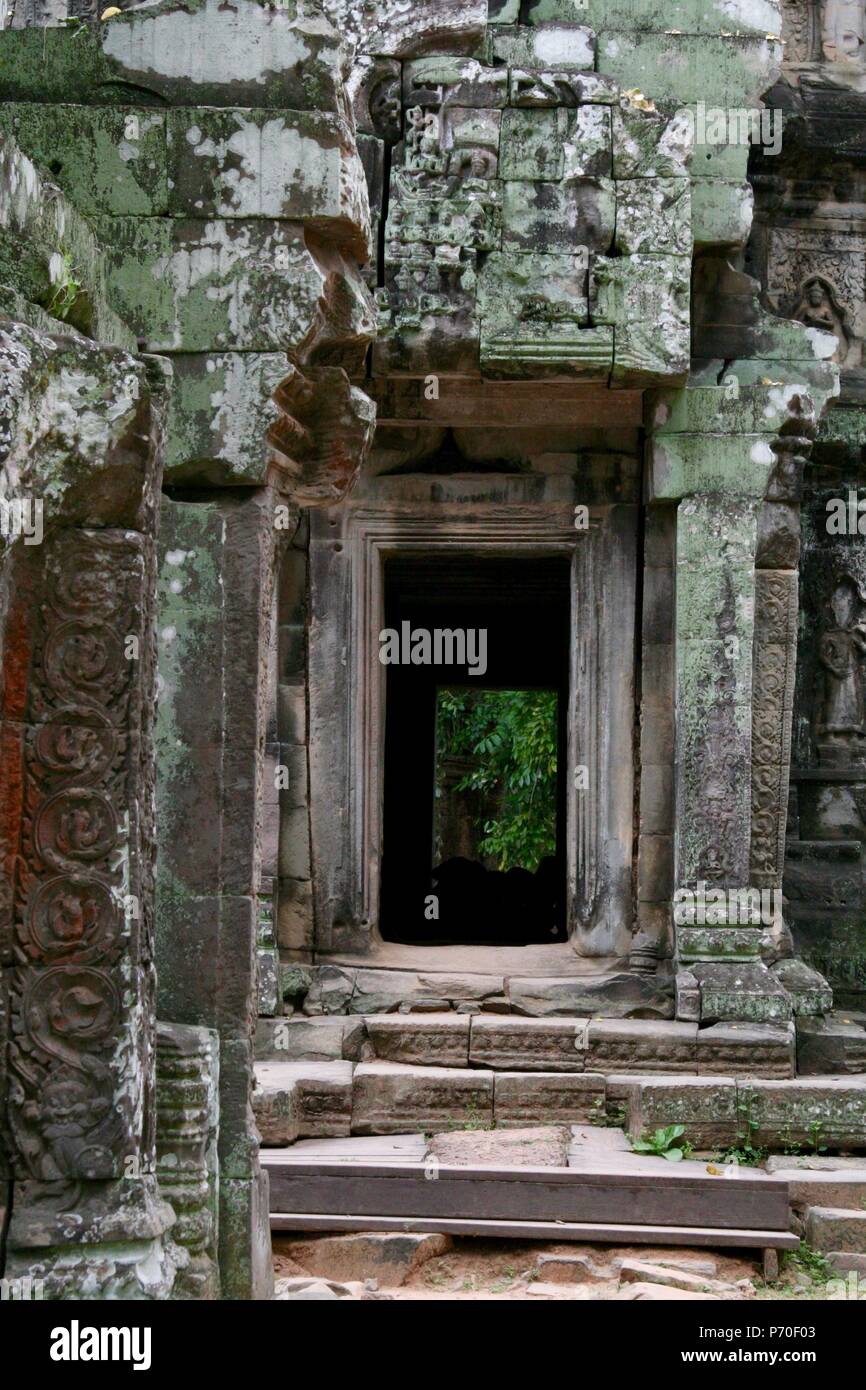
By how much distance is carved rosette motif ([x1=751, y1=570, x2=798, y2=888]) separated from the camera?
9305mm

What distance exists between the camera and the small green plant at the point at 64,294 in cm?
438

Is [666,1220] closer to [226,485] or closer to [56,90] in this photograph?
[226,485]

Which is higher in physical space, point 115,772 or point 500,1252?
point 115,772

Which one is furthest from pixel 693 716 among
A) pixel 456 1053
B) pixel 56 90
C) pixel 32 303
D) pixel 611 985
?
pixel 32 303

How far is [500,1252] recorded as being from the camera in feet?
23.4

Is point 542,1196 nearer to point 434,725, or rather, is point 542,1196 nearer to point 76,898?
point 76,898

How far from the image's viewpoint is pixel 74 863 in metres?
3.93

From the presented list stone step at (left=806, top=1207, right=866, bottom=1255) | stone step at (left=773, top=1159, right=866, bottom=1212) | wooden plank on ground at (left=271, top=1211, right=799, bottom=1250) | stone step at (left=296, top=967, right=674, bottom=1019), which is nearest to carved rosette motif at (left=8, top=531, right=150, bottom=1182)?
wooden plank on ground at (left=271, top=1211, right=799, bottom=1250)

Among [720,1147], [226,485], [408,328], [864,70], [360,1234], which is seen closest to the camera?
[226,485]

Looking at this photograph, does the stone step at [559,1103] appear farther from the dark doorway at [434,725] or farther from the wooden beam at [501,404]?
the wooden beam at [501,404]

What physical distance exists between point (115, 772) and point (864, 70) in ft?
26.1

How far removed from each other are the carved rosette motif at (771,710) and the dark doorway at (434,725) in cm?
176

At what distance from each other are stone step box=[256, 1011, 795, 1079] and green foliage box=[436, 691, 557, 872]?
448 inches

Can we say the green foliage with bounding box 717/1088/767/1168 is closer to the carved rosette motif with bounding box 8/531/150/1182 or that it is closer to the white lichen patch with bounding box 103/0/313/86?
the carved rosette motif with bounding box 8/531/150/1182
